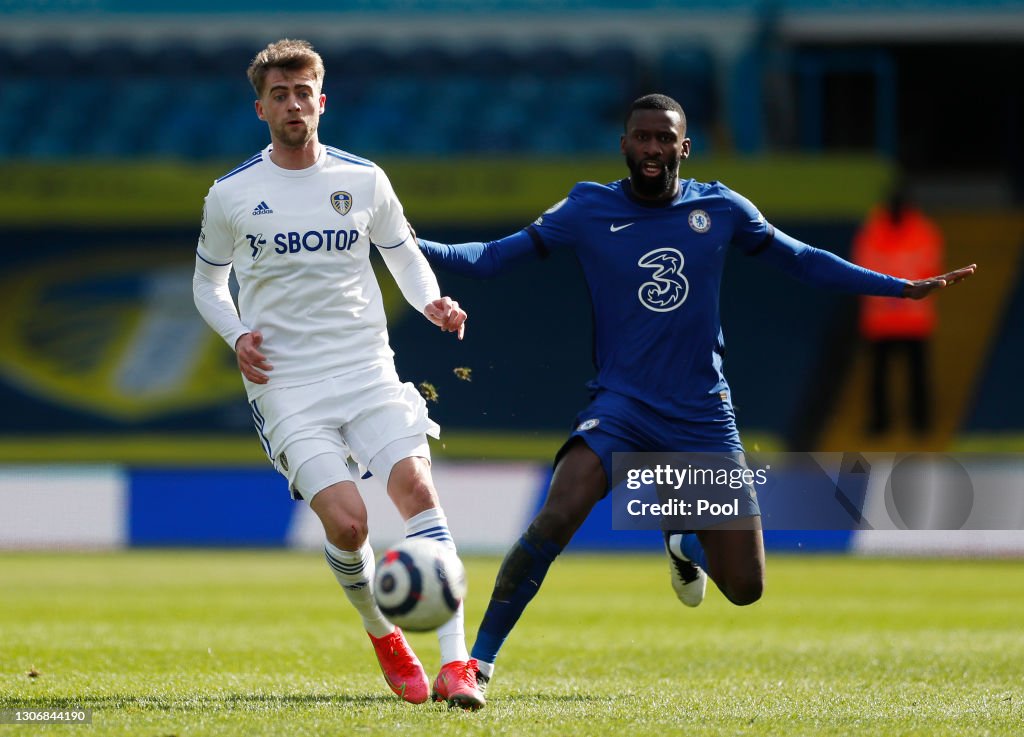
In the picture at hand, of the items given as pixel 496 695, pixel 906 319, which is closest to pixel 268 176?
pixel 496 695

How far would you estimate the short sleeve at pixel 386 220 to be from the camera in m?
6.06

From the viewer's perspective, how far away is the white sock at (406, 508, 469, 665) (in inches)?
226

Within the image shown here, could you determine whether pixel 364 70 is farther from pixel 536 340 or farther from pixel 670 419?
pixel 670 419

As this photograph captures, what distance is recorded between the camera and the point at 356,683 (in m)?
6.69

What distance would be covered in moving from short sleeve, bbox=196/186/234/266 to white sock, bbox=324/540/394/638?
1.16m

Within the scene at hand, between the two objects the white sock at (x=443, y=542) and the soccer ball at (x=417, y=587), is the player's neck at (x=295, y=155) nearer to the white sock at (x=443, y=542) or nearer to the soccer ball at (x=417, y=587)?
the white sock at (x=443, y=542)

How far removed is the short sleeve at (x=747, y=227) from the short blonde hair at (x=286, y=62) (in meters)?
1.75

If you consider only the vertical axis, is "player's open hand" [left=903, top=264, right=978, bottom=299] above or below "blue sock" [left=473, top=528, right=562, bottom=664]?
above

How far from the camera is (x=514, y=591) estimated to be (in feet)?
20.0

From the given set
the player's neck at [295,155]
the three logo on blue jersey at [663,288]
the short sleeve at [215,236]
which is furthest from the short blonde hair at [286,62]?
the three logo on blue jersey at [663,288]

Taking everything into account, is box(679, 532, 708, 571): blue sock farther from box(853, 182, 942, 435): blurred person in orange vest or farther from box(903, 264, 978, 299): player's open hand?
box(853, 182, 942, 435): blurred person in orange vest

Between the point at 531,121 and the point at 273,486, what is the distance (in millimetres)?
7283

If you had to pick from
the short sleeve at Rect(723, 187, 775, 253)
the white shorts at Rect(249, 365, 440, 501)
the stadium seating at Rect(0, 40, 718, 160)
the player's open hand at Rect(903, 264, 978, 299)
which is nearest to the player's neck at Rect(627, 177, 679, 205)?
the short sleeve at Rect(723, 187, 775, 253)

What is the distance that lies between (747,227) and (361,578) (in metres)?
2.10
